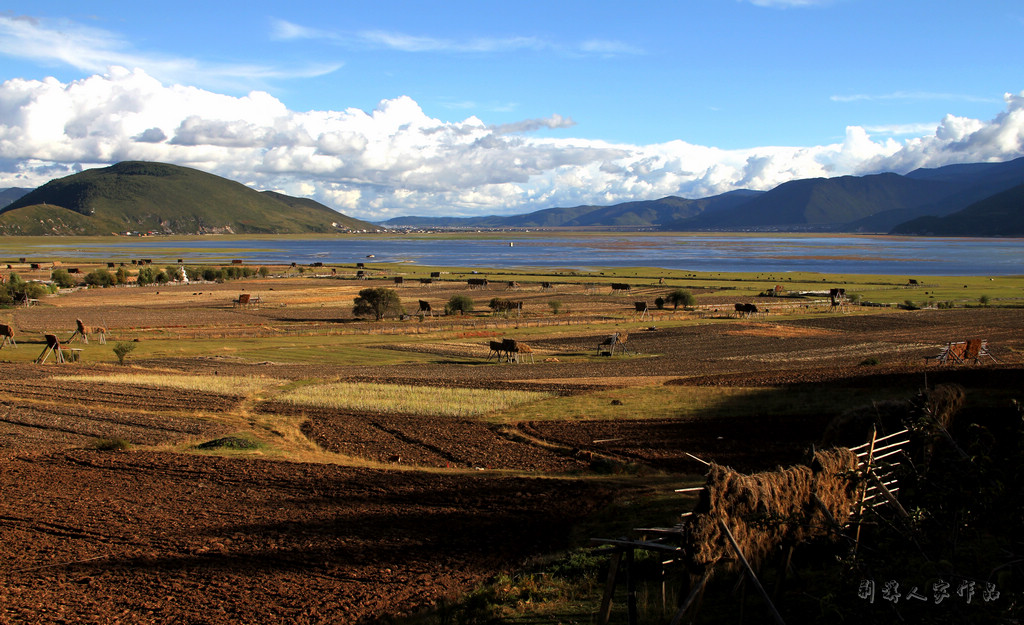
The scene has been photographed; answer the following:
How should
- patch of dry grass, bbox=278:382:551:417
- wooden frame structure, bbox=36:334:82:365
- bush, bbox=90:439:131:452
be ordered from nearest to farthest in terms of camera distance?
bush, bbox=90:439:131:452 → patch of dry grass, bbox=278:382:551:417 → wooden frame structure, bbox=36:334:82:365

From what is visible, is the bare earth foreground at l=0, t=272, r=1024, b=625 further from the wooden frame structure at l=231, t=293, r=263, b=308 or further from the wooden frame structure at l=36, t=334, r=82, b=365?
the wooden frame structure at l=231, t=293, r=263, b=308

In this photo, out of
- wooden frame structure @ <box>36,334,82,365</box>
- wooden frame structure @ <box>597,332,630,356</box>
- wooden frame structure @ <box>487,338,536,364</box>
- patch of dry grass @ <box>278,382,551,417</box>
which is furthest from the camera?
wooden frame structure @ <box>597,332,630,356</box>

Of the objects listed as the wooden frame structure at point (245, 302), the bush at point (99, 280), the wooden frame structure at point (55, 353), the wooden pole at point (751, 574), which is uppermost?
the bush at point (99, 280)

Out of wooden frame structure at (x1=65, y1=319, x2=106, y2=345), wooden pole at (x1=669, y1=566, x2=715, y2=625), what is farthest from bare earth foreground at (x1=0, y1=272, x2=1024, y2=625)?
wooden pole at (x1=669, y1=566, x2=715, y2=625)

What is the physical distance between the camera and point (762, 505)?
9648 mm

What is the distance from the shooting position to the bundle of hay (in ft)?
30.6

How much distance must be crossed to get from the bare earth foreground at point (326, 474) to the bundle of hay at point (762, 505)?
473cm

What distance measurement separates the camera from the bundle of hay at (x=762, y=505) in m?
9.34

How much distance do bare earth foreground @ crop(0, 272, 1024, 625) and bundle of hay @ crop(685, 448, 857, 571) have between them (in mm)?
4730

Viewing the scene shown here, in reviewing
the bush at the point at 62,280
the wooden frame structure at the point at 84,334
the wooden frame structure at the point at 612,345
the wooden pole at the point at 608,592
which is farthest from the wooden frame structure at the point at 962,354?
the bush at the point at 62,280

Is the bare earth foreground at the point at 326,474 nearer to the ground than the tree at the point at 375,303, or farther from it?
nearer to the ground

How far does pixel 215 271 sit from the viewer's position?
12000 cm

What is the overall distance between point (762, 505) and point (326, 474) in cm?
1303

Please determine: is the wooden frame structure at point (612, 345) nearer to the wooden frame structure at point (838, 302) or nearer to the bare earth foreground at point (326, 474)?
the bare earth foreground at point (326, 474)
